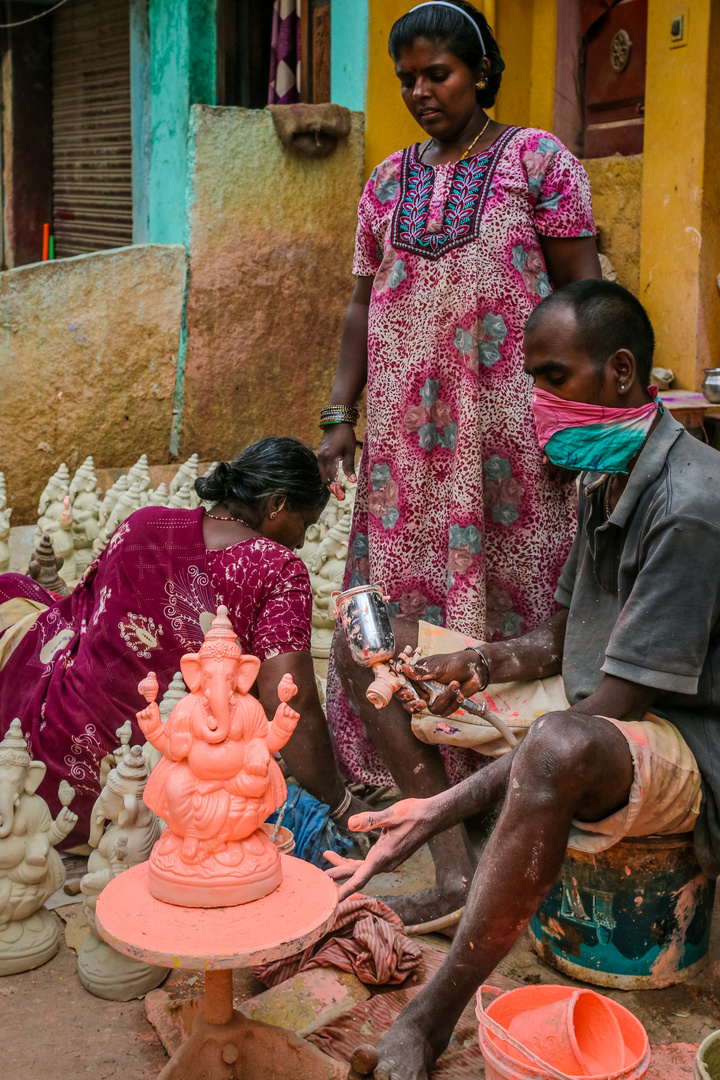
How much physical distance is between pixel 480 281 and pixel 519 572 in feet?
3.02

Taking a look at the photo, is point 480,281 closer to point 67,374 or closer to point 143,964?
point 143,964

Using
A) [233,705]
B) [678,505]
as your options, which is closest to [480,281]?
[678,505]

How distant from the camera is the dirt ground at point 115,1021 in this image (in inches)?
95.1

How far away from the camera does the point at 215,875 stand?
2.15 meters

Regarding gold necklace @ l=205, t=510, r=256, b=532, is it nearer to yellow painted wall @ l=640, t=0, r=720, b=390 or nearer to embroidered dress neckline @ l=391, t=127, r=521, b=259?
embroidered dress neckline @ l=391, t=127, r=521, b=259

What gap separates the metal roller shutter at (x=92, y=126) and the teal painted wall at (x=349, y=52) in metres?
2.16

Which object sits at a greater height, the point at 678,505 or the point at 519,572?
the point at 678,505

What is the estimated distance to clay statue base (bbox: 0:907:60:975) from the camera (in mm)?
2807

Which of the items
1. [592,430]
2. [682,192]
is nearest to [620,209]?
[682,192]

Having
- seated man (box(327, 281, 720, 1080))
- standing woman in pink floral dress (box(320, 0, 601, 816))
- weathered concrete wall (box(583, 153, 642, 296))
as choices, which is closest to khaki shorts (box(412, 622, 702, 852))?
seated man (box(327, 281, 720, 1080))

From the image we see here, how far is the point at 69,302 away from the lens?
6.81 m

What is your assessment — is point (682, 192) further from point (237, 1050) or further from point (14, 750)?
point (237, 1050)

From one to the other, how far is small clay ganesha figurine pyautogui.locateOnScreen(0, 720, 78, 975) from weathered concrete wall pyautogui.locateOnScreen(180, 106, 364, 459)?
4504 mm

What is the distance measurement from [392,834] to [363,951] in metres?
0.40
